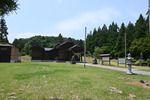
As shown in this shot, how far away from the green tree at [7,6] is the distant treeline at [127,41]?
122 ft

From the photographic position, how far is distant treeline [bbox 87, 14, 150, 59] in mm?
37584

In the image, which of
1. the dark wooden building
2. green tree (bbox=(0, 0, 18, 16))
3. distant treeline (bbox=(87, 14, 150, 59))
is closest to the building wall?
the dark wooden building

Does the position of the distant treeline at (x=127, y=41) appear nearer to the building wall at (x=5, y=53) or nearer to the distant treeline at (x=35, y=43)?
the distant treeline at (x=35, y=43)

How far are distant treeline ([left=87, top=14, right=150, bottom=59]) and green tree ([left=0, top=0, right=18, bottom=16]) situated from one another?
1458 inches

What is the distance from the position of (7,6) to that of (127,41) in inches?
1900

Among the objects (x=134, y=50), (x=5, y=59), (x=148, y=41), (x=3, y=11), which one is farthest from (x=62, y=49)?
(x=3, y=11)

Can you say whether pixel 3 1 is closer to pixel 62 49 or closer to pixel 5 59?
pixel 5 59

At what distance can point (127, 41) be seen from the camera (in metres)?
47.8

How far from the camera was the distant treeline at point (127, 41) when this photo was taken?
3758cm

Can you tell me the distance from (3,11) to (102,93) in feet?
A: 19.4

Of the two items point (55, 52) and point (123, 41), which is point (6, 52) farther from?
point (123, 41)

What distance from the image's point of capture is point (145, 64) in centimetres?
3039

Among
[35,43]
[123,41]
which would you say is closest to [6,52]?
[35,43]

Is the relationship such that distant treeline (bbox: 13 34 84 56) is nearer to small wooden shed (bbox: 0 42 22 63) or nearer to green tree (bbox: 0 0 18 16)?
small wooden shed (bbox: 0 42 22 63)
